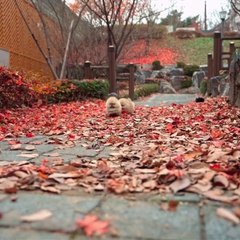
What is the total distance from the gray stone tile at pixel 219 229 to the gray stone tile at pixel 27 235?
1.55ft

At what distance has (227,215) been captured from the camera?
128 centimetres

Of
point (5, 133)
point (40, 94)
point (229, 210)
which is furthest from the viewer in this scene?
point (40, 94)

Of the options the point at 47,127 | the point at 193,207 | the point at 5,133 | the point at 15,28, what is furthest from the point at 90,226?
the point at 15,28

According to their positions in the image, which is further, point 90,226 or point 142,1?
point 142,1

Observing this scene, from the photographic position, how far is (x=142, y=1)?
39.6 ft

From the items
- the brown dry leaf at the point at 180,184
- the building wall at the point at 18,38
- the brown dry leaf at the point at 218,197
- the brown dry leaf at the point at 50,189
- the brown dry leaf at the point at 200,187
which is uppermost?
the building wall at the point at 18,38

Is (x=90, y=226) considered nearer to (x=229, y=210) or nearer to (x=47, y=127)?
(x=229, y=210)

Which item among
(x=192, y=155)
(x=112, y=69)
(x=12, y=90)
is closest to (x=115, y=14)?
(x=112, y=69)

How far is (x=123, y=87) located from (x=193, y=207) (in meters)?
12.0

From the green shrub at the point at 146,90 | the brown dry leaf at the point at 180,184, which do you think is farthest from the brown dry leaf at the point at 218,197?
the green shrub at the point at 146,90

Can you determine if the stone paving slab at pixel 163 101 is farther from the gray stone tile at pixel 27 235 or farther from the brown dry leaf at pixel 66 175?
the gray stone tile at pixel 27 235

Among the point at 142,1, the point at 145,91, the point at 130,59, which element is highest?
the point at 142,1

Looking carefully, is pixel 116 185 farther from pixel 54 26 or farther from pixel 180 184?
pixel 54 26

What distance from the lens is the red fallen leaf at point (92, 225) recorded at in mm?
1180
